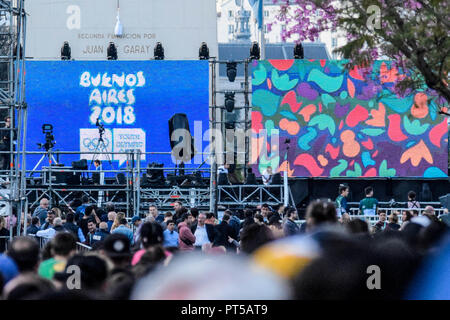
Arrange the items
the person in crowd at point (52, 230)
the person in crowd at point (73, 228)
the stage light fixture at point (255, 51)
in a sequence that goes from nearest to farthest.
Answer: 1. the person in crowd at point (52, 230)
2. the person in crowd at point (73, 228)
3. the stage light fixture at point (255, 51)

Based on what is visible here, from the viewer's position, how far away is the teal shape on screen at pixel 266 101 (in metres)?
23.9

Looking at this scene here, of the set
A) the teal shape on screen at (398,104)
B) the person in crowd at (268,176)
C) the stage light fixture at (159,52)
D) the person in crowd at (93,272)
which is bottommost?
the person in crowd at (93,272)

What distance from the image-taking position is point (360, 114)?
2394 cm

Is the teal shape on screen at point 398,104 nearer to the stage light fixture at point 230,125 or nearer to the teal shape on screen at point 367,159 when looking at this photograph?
the teal shape on screen at point 367,159

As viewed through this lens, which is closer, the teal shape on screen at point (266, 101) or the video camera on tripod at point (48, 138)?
the video camera on tripod at point (48, 138)

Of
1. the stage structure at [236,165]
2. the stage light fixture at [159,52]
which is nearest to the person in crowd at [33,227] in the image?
the stage structure at [236,165]

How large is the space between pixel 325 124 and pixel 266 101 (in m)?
1.77

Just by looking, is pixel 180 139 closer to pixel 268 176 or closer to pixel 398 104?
pixel 268 176

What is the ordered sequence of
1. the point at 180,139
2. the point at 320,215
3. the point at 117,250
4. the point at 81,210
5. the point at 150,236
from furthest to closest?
the point at 180,139
the point at 81,210
the point at 320,215
the point at 150,236
the point at 117,250

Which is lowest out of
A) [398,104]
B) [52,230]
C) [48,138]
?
[52,230]

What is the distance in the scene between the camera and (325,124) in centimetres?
2391

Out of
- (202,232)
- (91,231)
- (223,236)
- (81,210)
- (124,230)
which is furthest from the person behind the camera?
(81,210)

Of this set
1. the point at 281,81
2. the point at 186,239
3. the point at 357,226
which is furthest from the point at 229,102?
the point at 357,226

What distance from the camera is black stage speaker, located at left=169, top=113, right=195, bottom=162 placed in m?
20.3
